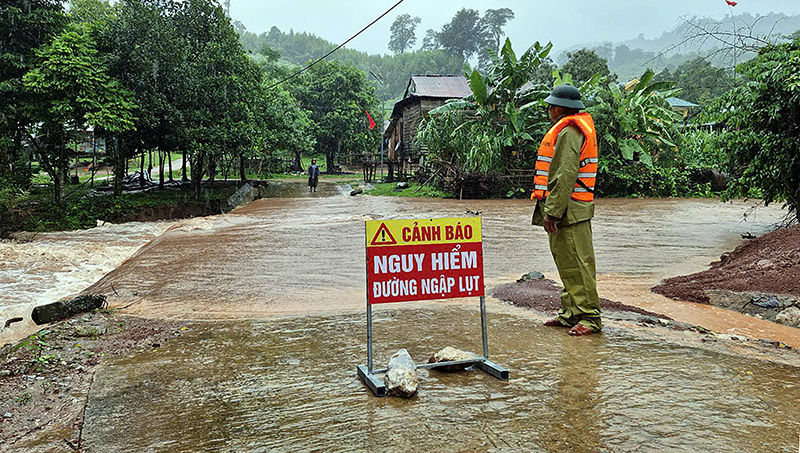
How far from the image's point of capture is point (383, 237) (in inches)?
144

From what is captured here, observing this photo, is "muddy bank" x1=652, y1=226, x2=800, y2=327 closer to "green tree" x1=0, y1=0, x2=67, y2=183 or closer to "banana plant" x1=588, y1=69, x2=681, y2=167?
"banana plant" x1=588, y1=69, x2=681, y2=167

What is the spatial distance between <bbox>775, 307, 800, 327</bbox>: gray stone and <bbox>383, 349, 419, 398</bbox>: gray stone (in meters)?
4.19

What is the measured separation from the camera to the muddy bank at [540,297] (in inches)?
221

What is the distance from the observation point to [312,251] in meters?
10.3

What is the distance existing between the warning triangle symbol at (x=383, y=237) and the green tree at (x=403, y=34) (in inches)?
5765

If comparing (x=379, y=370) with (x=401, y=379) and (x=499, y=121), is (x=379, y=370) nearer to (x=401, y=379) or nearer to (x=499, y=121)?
(x=401, y=379)

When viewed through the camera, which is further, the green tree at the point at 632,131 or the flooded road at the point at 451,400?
the green tree at the point at 632,131

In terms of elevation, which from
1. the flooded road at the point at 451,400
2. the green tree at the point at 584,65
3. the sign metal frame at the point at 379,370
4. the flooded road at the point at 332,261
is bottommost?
the flooded road at the point at 332,261

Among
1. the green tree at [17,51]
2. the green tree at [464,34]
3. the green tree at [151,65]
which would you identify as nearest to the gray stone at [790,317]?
the green tree at [151,65]

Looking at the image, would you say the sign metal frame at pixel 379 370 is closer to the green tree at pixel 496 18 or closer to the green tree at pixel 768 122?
the green tree at pixel 768 122

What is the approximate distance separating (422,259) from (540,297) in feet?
9.16

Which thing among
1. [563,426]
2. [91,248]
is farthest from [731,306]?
[91,248]

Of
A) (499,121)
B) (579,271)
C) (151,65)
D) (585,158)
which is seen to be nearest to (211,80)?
(151,65)

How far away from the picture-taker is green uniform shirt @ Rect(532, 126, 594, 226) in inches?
177
